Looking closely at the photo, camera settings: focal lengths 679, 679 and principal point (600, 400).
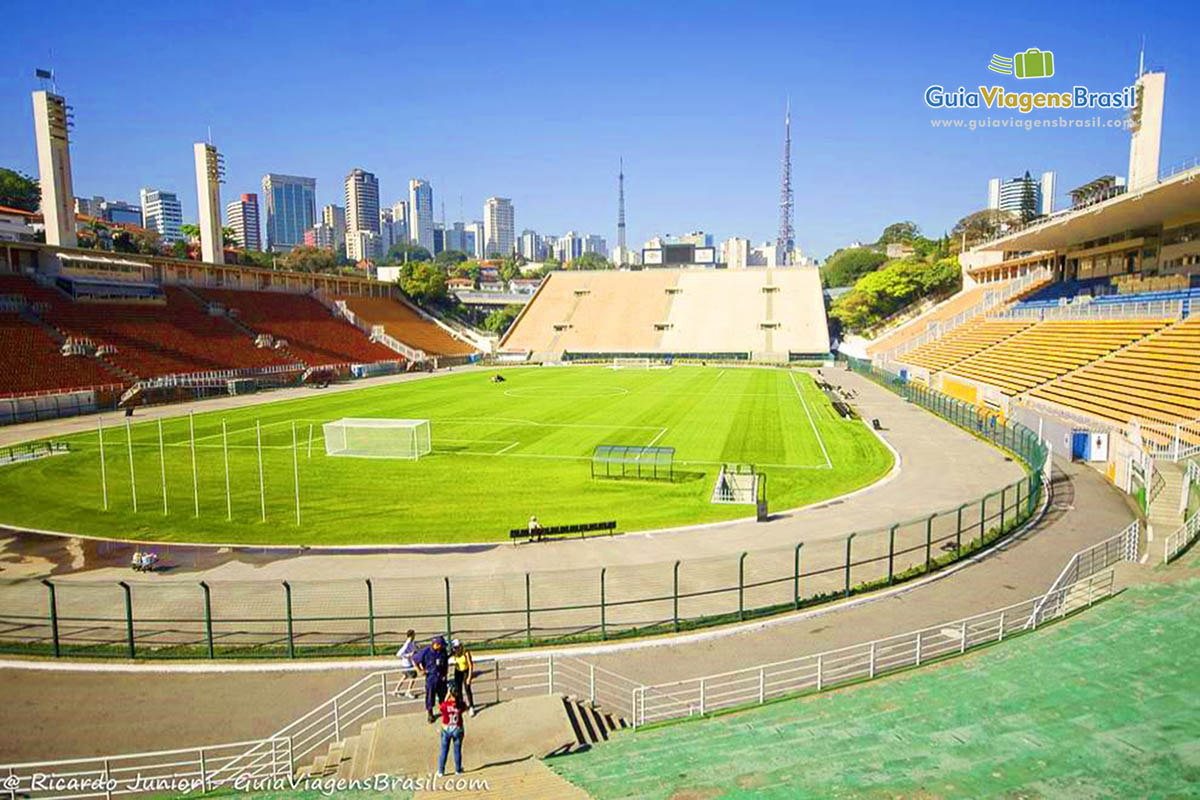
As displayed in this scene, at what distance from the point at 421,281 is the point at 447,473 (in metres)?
85.6

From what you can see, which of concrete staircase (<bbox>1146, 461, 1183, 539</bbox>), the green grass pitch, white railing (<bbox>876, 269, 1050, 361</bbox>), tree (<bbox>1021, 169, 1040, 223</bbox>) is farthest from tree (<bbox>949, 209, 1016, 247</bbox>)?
concrete staircase (<bbox>1146, 461, 1183, 539</bbox>)

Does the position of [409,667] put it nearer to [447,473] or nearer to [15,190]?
[447,473]

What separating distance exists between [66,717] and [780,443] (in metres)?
31.7

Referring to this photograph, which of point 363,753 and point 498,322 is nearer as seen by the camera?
point 363,753

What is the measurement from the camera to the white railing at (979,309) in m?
70.4

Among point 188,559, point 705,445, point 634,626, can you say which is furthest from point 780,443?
point 188,559

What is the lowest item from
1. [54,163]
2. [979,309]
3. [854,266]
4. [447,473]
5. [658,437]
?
[658,437]

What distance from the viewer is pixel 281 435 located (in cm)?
3994

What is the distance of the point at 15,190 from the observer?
115 meters

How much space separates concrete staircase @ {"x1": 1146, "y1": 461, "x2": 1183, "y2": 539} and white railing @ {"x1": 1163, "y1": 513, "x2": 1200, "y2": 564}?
4.23 ft

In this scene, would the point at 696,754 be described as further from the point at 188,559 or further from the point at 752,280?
the point at 752,280

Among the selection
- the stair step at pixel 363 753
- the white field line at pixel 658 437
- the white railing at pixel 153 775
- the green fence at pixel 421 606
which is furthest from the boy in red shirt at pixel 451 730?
the white field line at pixel 658 437

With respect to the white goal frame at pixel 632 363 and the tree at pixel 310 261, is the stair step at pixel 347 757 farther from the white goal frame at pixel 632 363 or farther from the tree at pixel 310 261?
the tree at pixel 310 261

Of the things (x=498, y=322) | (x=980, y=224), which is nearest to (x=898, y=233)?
(x=980, y=224)
